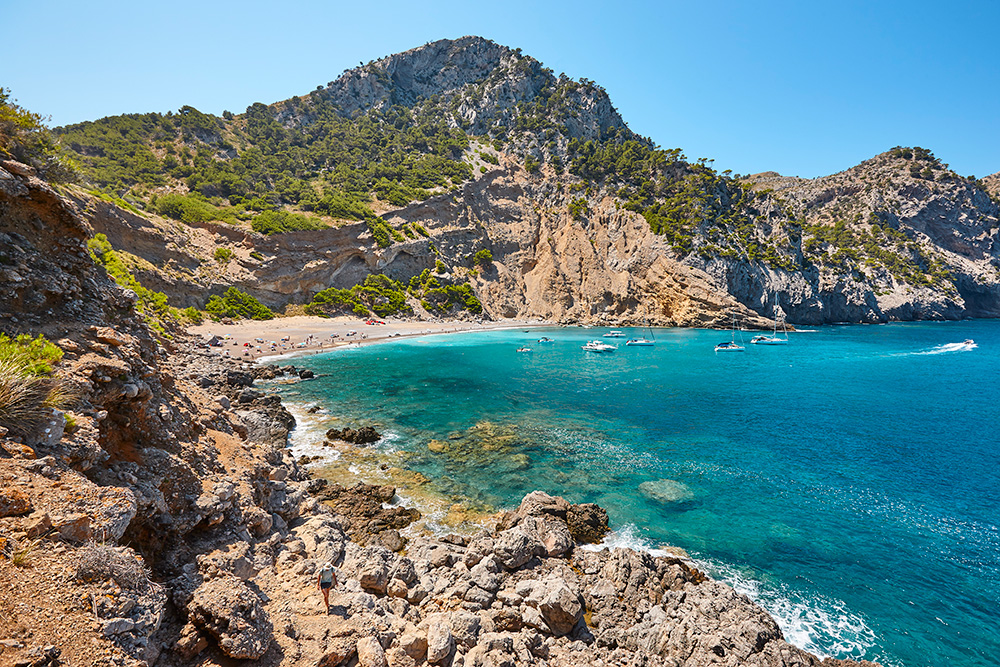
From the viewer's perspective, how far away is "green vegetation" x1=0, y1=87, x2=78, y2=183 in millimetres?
8848

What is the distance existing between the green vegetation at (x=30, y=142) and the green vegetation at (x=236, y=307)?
170 ft

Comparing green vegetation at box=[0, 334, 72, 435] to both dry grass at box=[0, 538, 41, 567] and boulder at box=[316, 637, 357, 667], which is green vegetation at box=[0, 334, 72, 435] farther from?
boulder at box=[316, 637, 357, 667]

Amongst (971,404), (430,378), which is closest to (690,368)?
(971,404)

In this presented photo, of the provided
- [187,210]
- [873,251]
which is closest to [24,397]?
[187,210]

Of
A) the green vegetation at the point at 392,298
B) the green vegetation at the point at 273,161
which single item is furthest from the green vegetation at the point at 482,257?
the green vegetation at the point at 273,161

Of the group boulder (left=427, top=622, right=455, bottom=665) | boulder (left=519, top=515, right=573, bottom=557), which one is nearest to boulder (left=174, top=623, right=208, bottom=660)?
boulder (left=427, top=622, right=455, bottom=665)

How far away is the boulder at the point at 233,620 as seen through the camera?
5113 millimetres

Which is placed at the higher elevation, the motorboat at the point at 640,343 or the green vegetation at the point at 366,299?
the green vegetation at the point at 366,299

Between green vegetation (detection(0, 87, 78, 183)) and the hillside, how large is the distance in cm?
4833

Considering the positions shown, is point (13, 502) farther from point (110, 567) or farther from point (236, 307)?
point (236, 307)

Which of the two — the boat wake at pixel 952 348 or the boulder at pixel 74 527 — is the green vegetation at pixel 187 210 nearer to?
the boulder at pixel 74 527

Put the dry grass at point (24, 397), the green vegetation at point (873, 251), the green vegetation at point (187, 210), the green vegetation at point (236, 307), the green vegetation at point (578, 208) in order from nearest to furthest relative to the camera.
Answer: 1. the dry grass at point (24, 397)
2. the green vegetation at point (236, 307)
3. the green vegetation at point (187, 210)
4. the green vegetation at point (873, 251)
5. the green vegetation at point (578, 208)

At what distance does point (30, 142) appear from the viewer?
31.2ft

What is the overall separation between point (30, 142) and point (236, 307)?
2162 inches
